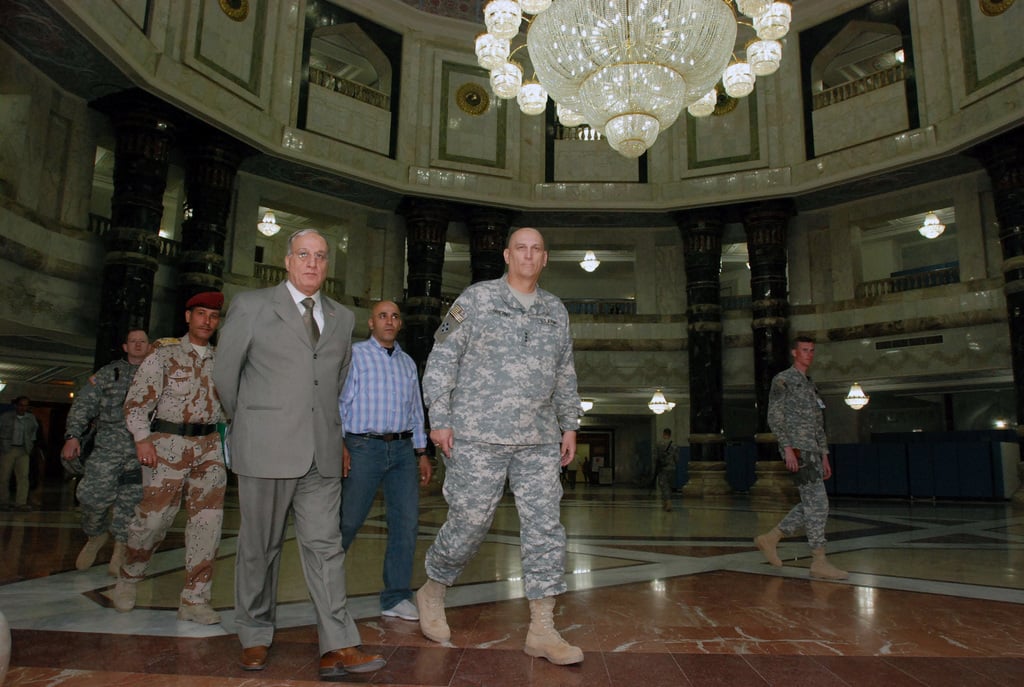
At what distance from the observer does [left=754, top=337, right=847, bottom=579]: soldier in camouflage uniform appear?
493 centimetres

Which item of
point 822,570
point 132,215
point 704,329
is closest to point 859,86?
point 704,329

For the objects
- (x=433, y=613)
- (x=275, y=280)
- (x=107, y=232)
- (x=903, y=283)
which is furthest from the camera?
(x=903, y=283)

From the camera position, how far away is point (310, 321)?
2867mm

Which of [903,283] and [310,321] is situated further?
[903,283]

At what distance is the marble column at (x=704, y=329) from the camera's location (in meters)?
14.5

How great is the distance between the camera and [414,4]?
47.6ft

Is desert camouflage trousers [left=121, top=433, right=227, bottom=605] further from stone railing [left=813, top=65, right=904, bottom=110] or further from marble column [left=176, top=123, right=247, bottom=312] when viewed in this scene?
stone railing [left=813, top=65, right=904, bottom=110]

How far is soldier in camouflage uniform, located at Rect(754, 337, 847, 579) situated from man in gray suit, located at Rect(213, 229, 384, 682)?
3497 millimetres

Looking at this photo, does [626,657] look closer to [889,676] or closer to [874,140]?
[889,676]

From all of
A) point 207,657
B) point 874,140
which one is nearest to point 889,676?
point 207,657

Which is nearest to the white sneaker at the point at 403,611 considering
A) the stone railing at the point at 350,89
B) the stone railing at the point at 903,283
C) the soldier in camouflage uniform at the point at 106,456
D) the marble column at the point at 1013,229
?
the soldier in camouflage uniform at the point at 106,456

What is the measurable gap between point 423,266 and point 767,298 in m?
7.17

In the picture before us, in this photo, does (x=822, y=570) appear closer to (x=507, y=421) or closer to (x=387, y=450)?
(x=507, y=421)

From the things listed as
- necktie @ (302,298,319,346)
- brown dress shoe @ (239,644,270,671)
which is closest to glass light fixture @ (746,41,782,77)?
necktie @ (302,298,319,346)
